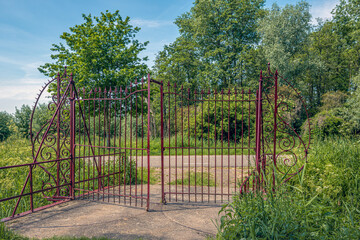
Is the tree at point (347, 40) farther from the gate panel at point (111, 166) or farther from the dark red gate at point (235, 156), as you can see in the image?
the gate panel at point (111, 166)

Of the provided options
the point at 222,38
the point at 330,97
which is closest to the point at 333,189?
the point at 330,97

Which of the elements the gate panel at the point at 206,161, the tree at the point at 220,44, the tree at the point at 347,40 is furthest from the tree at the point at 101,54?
the tree at the point at 347,40

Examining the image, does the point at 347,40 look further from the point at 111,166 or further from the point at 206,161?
the point at 111,166

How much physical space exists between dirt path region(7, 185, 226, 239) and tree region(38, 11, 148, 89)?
1061 cm

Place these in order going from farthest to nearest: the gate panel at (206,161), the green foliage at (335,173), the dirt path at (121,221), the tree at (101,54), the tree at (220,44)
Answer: the tree at (220,44) < the tree at (101,54) < the gate panel at (206,161) < the green foliage at (335,173) < the dirt path at (121,221)

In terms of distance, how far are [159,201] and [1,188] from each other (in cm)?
382

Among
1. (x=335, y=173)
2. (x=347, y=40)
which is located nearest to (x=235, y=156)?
(x=335, y=173)

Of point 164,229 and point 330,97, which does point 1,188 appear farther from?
point 330,97

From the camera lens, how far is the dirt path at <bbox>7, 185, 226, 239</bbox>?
4.55m

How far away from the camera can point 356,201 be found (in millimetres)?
5047

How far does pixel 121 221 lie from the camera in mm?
5098

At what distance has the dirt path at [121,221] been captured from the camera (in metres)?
4.55

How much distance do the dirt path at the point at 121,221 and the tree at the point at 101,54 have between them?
34.8 ft

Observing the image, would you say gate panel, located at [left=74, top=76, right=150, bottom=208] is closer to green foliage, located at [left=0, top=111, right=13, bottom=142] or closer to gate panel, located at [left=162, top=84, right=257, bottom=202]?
gate panel, located at [left=162, top=84, right=257, bottom=202]
